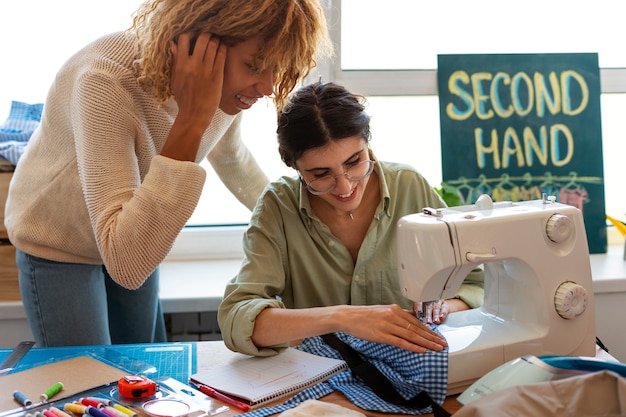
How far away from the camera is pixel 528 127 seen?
105 inches

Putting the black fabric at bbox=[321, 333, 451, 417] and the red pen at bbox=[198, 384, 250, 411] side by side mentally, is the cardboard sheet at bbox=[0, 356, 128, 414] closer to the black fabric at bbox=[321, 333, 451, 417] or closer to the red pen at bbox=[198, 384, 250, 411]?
the red pen at bbox=[198, 384, 250, 411]

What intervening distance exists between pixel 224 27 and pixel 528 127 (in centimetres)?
157

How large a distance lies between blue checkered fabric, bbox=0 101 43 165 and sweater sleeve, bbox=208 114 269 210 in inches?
25.2

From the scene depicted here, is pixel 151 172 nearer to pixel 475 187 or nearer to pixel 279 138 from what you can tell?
pixel 279 138

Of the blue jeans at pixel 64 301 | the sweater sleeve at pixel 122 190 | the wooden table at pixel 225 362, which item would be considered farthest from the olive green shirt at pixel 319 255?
the blue jeans at pixel 64 301

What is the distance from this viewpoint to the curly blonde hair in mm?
1398

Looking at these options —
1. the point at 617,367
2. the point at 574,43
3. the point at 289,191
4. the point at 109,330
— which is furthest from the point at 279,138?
the point at 574,43

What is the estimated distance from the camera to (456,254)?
1.28 m

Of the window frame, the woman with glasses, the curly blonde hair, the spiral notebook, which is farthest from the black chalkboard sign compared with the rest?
the spiral notebook

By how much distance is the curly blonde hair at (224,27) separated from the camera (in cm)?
140

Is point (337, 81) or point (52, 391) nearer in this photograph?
point (52, 391)

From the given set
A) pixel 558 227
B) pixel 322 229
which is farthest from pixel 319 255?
pixel 558 227

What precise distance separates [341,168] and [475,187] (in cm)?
→ 116

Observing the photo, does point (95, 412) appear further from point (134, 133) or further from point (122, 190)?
point (134, 133)
